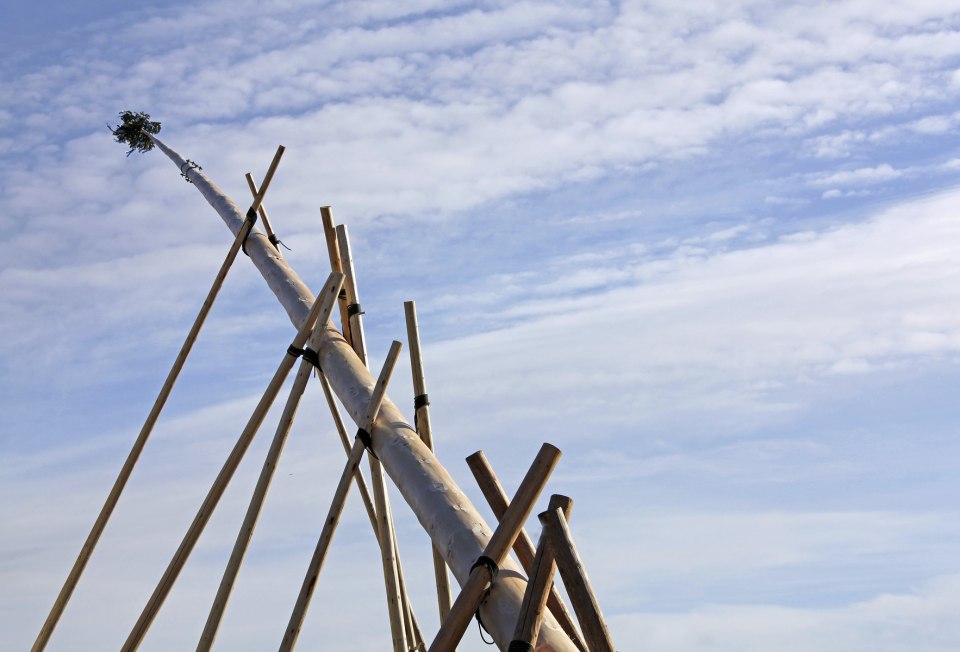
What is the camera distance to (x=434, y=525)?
298 inches

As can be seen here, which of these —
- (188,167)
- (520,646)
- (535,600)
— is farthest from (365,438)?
(188,167)

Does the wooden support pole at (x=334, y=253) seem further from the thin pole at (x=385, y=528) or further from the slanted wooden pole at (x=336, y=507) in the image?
the slanted wooden pole at (x=336, y=507)

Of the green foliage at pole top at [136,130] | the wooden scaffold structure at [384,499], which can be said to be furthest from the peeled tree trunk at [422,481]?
the green foliage at pole top at [136,130]

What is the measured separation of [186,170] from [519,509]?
7230mm

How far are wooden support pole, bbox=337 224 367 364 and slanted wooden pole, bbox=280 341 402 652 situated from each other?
1.12 m

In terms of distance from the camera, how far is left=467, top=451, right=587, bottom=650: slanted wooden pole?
7.22 m

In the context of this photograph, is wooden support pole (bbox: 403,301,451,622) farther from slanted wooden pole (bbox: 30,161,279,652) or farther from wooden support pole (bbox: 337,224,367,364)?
slanted wooden pole (bbox: 30,161,279,652)

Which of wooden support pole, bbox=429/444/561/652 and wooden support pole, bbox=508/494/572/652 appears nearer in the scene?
wooden support pole, bbox=508/494/572/652

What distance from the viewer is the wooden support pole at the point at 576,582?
6.10 metres

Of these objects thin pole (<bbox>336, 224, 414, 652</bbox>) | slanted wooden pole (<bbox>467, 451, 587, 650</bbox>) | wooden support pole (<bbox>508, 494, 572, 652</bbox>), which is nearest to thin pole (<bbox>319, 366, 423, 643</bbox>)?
thin pole (<bbox>336, 224, 414, 652</bbox>)

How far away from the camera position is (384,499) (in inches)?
379

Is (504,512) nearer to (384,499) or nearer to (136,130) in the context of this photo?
(384,499)

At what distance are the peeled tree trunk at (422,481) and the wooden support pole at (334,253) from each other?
0.16 meters

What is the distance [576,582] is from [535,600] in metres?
0.24
